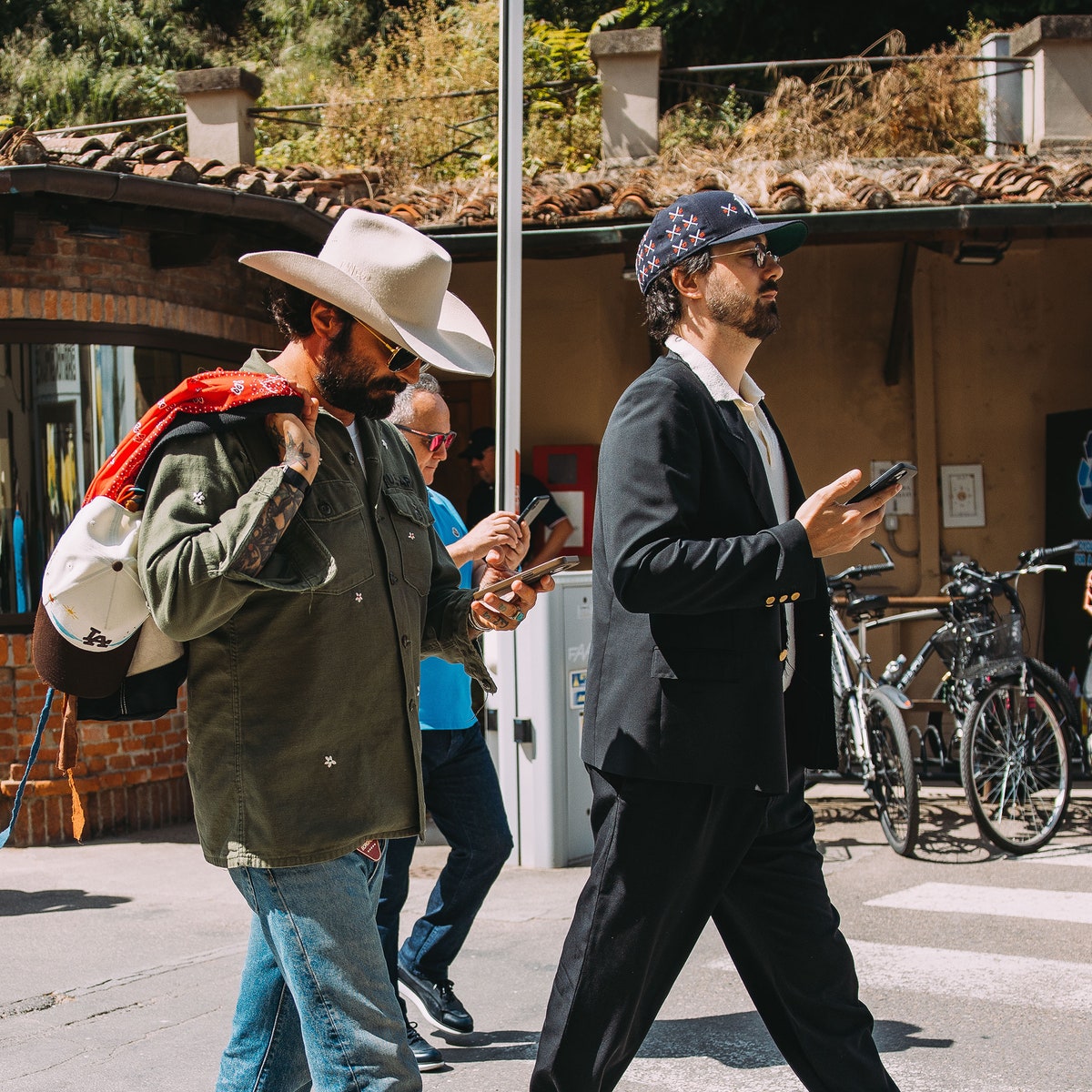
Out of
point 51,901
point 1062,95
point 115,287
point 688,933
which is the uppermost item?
point 1062,95

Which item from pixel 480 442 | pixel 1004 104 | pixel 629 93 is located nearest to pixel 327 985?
pixel 480 442

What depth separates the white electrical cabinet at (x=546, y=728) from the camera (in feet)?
22.5

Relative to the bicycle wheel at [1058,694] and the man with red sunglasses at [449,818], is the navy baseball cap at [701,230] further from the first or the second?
the bicycle wheel at [1058,694]

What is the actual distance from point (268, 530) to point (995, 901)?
4.66 meters

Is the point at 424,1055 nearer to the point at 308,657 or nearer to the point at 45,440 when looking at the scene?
the point at 308,657

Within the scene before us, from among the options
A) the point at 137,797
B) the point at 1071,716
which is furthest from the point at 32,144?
the point at 1071,716

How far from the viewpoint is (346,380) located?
8.80 feet

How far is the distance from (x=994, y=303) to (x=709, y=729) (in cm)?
825

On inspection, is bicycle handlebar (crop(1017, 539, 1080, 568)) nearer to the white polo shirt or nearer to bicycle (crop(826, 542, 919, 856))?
bicycle (crop(826, 542, 919, 856))

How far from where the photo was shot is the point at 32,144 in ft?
22.8

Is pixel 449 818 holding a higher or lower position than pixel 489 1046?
higher

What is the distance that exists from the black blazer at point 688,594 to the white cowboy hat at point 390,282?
404 mm

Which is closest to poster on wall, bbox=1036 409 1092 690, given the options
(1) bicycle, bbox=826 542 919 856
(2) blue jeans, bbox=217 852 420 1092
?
(1) bicycle, bbox=826 542 919 856

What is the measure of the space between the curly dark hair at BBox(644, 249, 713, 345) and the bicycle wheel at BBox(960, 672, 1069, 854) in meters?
4.25
